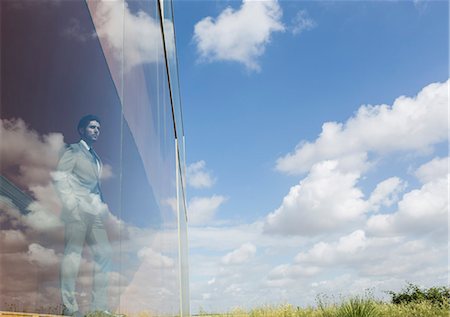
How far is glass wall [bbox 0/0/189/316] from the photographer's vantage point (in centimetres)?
97

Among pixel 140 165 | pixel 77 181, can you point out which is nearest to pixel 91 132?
pixel 77 181

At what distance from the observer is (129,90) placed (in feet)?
7.63

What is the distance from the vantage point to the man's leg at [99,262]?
60.9 inches

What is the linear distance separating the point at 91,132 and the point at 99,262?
1.49ft

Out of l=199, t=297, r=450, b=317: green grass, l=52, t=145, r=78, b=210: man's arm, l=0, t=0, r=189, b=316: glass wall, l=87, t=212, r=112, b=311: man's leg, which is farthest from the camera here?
l=199, t=297, r=450, b=317: green grass

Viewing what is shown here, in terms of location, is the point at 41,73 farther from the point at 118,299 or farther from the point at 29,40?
the point at 118,299

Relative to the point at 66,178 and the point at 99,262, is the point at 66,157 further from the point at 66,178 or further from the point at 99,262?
the point at 99,262

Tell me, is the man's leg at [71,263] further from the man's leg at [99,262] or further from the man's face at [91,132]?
the man's face at [91,132]

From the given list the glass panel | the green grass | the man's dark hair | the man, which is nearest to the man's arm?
the man

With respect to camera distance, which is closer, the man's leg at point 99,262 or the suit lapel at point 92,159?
the suit lapel at point 92,159

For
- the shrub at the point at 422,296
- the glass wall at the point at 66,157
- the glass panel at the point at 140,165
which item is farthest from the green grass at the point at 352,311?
the glass wall at the point at 66,157

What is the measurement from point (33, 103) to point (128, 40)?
4.44 feet

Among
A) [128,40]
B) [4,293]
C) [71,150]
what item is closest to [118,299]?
[71,150]

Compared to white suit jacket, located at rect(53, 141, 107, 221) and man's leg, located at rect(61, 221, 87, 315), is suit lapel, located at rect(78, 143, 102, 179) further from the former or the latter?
man's leg, located at rect(61, 221, 87, 315)
